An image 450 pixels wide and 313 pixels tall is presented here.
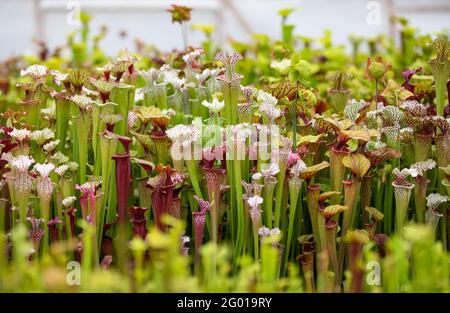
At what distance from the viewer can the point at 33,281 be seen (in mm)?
912

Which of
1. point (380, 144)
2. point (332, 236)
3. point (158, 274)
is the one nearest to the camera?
point (158, 274)

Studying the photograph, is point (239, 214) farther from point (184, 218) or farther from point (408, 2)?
point (408, 2)

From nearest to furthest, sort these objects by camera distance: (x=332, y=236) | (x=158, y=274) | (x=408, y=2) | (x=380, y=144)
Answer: (x=158, y=274) → (x=332, y=236) → (x=380, y=144) → (x=408, y=2)

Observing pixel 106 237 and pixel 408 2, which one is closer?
pixel 106 237

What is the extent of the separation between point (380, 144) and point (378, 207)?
15 cm

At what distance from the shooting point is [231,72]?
4.38ft

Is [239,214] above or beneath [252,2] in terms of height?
beneath

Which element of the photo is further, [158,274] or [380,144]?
[380,144]
